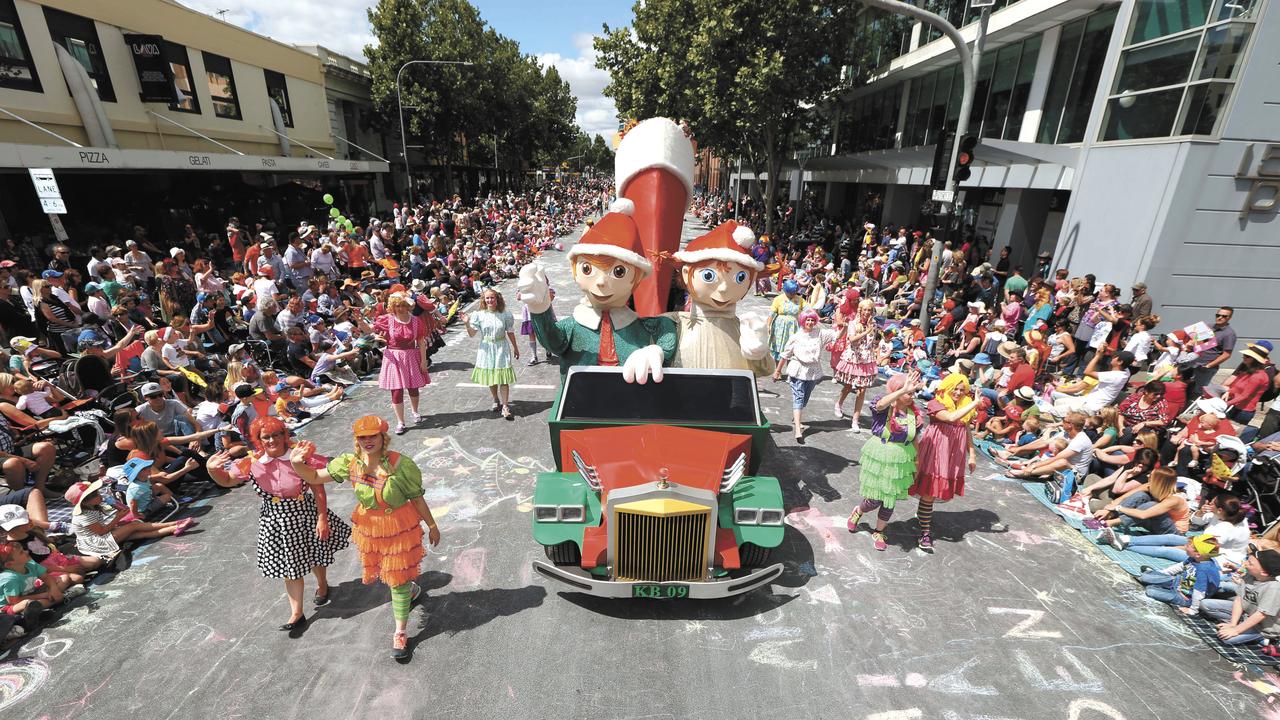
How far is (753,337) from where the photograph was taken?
5555mm

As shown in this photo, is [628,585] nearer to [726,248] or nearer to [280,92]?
[726,248]

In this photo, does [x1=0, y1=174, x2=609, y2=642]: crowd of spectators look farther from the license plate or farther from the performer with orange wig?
the license plate

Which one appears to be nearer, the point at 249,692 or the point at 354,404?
the point at 249,692

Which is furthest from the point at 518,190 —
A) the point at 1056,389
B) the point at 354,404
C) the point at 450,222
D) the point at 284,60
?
the point at 1056,389

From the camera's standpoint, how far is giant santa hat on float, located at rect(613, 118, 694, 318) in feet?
25.8

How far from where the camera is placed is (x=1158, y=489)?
537 centimetres

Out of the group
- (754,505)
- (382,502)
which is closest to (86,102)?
(382,502)

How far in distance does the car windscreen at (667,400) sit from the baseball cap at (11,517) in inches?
167

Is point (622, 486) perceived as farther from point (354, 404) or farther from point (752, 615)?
point (354, 404)

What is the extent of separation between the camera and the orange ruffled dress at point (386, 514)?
365 cm

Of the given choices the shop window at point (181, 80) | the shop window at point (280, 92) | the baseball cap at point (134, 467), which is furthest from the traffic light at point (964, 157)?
the shop window at point (280, 92)

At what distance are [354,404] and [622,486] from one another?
605 cm

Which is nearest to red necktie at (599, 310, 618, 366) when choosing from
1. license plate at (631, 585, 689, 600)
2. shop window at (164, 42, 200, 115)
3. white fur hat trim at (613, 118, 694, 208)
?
license plate at (631, 585, 689, 600)

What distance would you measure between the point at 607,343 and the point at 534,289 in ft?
3.12
